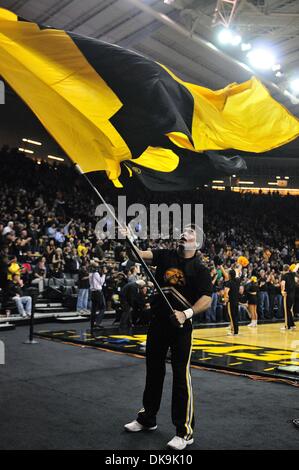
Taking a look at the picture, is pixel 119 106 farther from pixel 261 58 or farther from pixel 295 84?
pixel 295 84

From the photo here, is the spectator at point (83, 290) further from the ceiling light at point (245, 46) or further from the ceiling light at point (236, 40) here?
the ceiling light at point (245, 46)

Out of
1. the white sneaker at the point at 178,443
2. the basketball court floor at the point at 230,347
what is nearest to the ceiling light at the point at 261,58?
the basketball court floor at the point at 230,347

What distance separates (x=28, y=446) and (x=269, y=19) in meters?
14.9

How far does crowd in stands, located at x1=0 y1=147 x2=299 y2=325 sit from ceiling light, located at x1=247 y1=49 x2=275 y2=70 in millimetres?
6410

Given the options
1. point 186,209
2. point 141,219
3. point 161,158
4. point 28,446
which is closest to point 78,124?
point 161,158

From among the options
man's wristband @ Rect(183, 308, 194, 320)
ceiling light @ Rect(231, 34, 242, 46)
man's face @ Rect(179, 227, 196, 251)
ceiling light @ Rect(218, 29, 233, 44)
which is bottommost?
man's wristband @ Rect(183, 308, 194, 320)

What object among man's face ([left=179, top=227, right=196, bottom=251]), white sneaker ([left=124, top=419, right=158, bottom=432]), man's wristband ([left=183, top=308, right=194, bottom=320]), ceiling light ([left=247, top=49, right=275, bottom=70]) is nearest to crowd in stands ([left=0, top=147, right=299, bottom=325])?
man's face ([left=179, top=227, right=196, bottom=251])

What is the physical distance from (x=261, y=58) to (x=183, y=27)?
10.2 feet

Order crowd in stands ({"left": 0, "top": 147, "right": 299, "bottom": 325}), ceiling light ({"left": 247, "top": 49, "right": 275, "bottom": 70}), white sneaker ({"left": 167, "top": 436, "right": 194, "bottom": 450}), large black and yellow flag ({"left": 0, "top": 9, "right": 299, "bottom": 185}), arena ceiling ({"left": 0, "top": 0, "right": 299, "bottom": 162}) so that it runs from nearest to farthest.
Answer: white sneaker ({"left": 167, "top": 436, "right": 194, "bottom": 450})
large black and yellow flag ({"left": 0, "top": 9, "right": 299, "bottom": 185})
crowd in stands ({"left": 0, "top": 147, "right": 299, "bottom": 325})
arena ceiling ({"left": 0, "top": 0, "right": 299, "bottom": 162})
ceiling light ({"left": 247, "top": 49, "right": 275, "bottom": 70})

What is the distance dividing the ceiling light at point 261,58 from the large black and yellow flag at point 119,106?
11499 millimetres

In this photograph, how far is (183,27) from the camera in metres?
18.0

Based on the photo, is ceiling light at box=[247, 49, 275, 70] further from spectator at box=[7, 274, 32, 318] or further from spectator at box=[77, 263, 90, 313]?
spectator at box=[7, 274, 32, 318]

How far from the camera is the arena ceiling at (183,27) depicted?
1557 cm

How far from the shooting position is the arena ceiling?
1557cm
